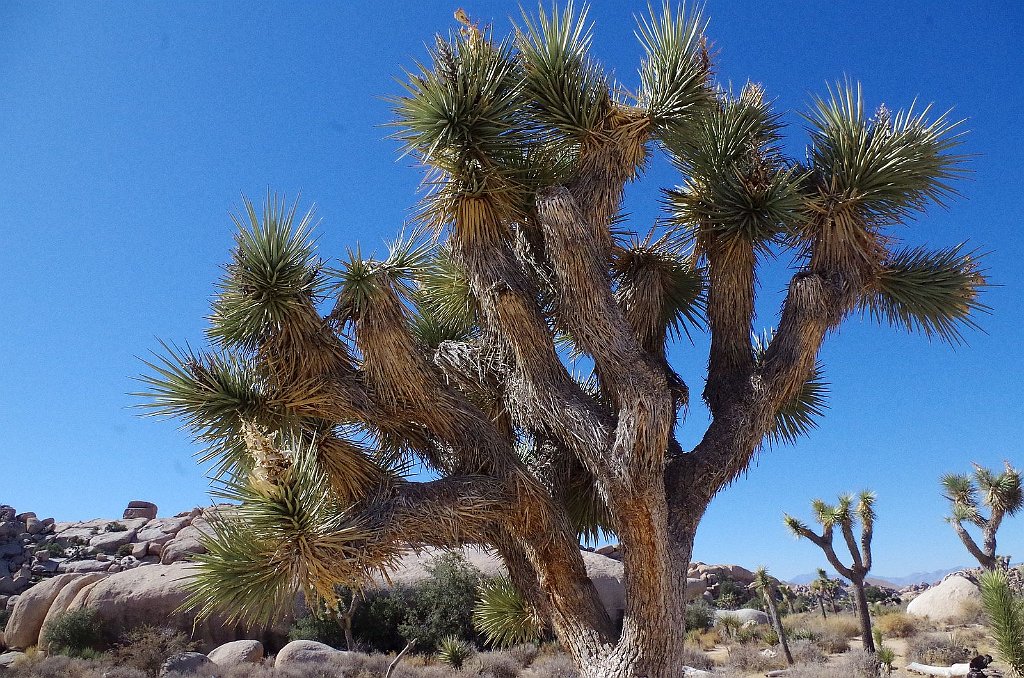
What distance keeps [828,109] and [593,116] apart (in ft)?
7.87

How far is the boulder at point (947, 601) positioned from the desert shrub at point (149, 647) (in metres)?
21.0

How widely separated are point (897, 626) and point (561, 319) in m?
19.5

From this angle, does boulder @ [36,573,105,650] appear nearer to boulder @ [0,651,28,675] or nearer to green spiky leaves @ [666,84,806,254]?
boulder @ [0,651,28,675]

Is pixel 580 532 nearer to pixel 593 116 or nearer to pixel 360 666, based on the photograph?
pixel 593 116

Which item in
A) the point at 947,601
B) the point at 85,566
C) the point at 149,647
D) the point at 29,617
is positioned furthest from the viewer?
the point at 85,566

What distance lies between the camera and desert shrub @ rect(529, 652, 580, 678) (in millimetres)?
14445

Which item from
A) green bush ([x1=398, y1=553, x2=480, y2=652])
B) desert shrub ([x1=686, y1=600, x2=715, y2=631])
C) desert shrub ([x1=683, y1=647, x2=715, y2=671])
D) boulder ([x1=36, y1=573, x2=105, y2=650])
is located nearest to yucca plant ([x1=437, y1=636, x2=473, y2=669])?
green bush ([x1=398, y1=553, x2=480, y2=652])

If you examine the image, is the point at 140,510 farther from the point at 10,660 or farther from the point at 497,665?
the point at 497,665

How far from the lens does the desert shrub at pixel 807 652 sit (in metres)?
16.4

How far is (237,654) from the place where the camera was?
15.8 meters

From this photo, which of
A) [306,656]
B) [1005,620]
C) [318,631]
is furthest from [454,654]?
[1005,620]

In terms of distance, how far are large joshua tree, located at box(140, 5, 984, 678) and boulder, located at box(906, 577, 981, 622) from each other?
1951 cm

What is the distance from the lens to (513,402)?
21.2ft

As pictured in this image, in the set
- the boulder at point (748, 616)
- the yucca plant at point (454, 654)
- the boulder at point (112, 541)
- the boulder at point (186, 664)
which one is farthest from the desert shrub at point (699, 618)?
the boulder at point (112, 541)
